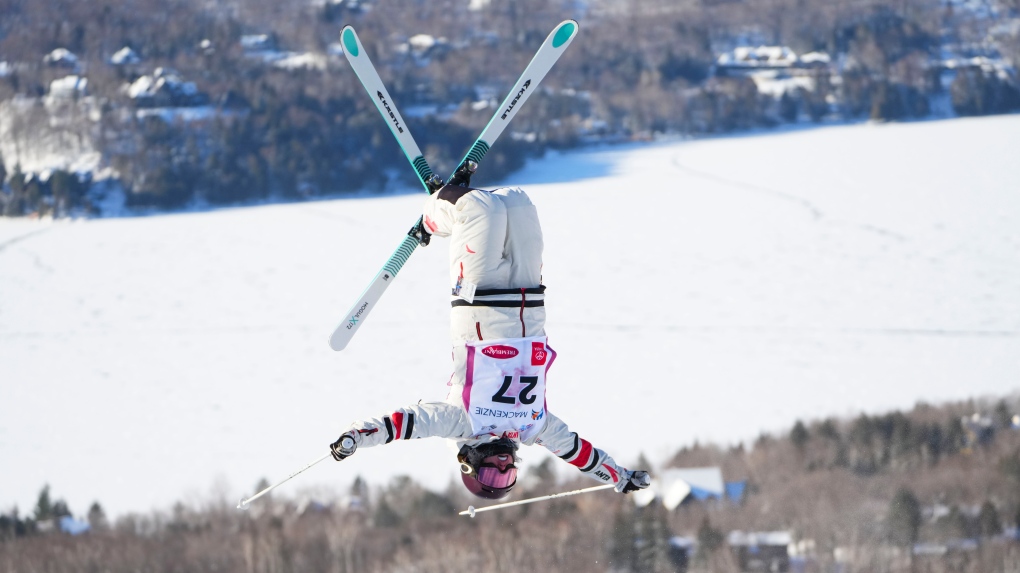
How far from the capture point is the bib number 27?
863 centimetres

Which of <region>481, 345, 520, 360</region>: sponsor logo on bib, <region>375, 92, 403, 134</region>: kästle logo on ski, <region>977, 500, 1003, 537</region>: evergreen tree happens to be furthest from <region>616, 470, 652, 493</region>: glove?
<region>977, 500, 1003, 537</region>: evergreen tree

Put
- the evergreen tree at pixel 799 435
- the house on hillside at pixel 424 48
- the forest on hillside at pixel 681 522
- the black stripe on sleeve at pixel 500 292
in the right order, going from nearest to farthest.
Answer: the black stripe on sleeve at pixel 500 292 → the forest on hillside at pixel 681 522 → the evergreen tree at pixel 799 435 → the house on hillside at pixel 424 48

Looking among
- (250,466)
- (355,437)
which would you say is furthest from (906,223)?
(355,437)

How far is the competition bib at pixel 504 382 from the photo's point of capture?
8.55 m

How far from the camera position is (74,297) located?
49.1 meters

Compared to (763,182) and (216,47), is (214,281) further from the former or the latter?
(216,47)

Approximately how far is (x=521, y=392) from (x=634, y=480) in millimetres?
1261

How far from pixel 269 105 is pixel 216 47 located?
50.4 feet

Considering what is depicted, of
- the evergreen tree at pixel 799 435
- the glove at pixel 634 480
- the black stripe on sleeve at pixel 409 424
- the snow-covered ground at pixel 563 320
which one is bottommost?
the glove at pixel 634 480

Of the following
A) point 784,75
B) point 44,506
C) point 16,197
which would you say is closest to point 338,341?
point 44,506

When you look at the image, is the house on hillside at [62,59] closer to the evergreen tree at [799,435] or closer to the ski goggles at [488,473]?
the evergreen tree at [799,435]

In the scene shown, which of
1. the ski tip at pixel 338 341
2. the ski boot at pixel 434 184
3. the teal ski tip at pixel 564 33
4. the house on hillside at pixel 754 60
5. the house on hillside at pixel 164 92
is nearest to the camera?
the ski boot at pixel 434 184

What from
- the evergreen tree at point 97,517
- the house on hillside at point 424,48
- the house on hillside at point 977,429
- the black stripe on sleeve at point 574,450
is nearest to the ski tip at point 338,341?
the black stripe on sleeve at point 574,450

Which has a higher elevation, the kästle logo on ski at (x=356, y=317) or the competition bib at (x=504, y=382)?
the kästle logo on ski at (x=356, y=317)
